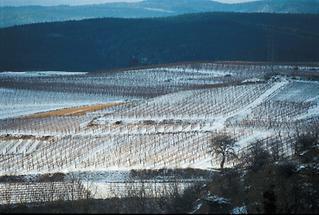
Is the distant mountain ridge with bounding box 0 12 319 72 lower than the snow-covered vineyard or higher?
higher

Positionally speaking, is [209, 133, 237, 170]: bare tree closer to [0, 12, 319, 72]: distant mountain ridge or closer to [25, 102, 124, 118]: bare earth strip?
[25, 102, 124, 118]: bare earth strip

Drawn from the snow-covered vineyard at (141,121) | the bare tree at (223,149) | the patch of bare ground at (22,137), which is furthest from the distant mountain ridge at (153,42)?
the bare tree at (223,149)

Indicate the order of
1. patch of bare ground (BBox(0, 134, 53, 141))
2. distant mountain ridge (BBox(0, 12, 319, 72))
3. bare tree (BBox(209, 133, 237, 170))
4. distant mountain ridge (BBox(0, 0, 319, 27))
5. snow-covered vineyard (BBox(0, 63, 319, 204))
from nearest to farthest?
bare tree (BBox(209, 133, 237, 170)) < snow-covered vineyard (BBox(0, 63, 319, 204)) < patch of bare ground (BBox(0, 134, 53, 141)) < distant mountain ridge (BBox(0, 12, 319, 72)) < distant mountain ridge (BBox(0, 0, 319, 27))

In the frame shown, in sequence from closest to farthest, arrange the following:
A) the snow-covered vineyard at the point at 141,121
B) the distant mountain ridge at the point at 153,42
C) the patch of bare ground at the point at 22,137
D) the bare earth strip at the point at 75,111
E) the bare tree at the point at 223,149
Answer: the bare tree at the point at 223,149
the snow-covered vineyard at the point at 141,121
the patch of bare ground at the point at 22,137
the bare earth strip at the point at 75,111
the distant mountain ridge at the point at 153,42

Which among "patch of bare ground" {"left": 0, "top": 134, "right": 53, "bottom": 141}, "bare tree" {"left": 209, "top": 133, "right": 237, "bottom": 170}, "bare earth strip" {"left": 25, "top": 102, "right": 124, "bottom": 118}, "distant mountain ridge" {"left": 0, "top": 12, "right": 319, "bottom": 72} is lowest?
"patch of bare ground" {"left": 0, "top": 134, "right": 53, "bottom": 141}

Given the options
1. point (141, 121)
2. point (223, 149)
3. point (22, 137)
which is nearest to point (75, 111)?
point (141, 121)

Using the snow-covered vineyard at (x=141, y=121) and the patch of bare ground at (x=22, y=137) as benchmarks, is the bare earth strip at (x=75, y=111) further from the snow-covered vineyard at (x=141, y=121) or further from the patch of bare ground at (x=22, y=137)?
the patch of bare ground at (x=22, y=137)

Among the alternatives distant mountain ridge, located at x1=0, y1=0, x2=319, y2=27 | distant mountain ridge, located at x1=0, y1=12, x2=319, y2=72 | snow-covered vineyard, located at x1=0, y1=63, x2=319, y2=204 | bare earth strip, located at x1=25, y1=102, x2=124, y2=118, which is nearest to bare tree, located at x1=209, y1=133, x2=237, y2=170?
snow-covered vineyard, located at x1=0, y1=63, x2=319, y2=204

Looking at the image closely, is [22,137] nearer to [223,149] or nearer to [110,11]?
[223,149]
